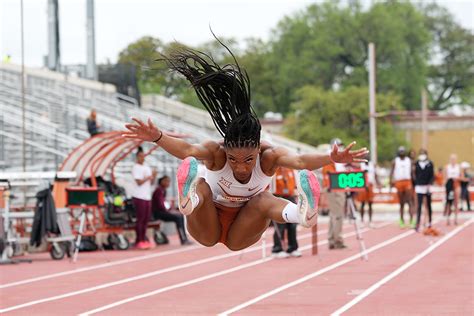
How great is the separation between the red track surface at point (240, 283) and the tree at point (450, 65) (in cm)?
6396

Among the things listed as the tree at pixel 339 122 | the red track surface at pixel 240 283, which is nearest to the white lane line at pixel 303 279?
the red track surface at pixel 240 283

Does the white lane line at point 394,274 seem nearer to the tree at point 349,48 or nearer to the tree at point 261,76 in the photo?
the tree at point 349,48

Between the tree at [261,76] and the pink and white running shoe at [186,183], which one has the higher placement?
the tree at [261,76]

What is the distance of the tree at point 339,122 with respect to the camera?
2448 inches

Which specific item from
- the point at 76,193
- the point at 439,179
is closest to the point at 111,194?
the point at 76,193

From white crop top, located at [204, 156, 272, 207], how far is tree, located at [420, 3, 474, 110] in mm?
72202

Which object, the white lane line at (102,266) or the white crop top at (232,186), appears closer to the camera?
the white crop top at (232,186)

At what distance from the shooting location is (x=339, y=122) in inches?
2491

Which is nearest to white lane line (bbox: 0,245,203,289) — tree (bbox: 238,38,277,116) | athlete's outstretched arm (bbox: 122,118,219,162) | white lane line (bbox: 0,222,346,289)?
white lane line (bbox: 0,222,346,289)

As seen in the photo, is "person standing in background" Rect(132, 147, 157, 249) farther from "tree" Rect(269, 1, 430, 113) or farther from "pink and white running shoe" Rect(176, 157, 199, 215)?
"tree" Rect(269, 1, 430, 113)

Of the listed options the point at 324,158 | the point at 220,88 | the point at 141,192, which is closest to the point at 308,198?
the point at 324,158

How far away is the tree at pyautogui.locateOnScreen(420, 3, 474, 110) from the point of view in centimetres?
8175

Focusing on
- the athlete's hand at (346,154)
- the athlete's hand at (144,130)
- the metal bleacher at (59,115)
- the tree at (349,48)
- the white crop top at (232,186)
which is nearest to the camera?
the athlete's hand at (346,154)

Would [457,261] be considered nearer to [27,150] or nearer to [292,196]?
[292,196]
